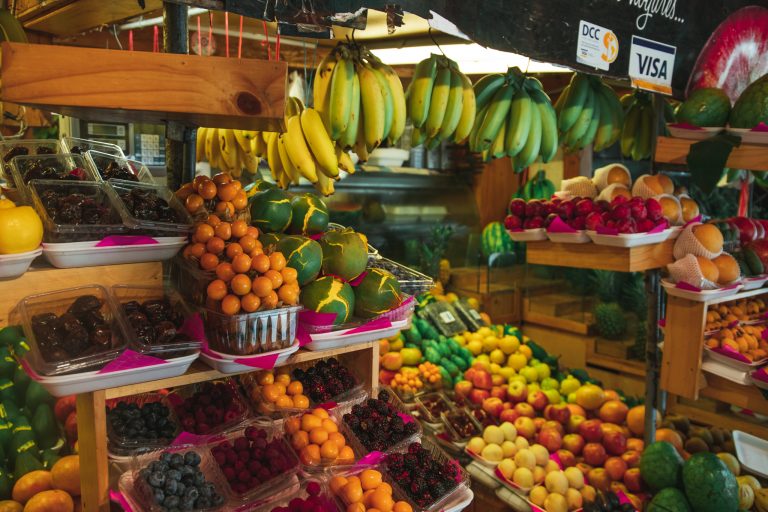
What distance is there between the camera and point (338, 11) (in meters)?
1.60

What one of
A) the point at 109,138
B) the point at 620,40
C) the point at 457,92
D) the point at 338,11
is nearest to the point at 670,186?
the point at 620,40

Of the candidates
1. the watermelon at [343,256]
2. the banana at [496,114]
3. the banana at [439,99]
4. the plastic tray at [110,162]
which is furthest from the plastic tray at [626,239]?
the plastic tray at [110,162]

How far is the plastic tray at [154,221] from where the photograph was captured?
1.36m

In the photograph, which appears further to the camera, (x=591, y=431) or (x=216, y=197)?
(x=591, y=431)

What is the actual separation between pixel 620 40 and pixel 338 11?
1424 millimetres

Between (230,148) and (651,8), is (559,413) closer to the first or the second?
(651,8)

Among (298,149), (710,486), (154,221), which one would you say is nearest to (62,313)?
(154,221)

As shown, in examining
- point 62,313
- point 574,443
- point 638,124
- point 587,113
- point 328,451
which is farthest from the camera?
point 638,124

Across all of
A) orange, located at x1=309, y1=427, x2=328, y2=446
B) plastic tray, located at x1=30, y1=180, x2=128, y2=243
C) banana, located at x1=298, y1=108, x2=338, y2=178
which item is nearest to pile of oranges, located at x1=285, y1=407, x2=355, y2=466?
orange, located at x1=309, y1=427, x2=328, y2=446

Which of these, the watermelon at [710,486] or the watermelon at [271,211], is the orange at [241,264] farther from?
the watermelon at [710,486]

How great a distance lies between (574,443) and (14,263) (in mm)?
2758

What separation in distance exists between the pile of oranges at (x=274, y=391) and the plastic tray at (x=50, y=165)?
2.57ft

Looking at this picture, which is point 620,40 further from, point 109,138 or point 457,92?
point 109,138

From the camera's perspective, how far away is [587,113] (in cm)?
270
